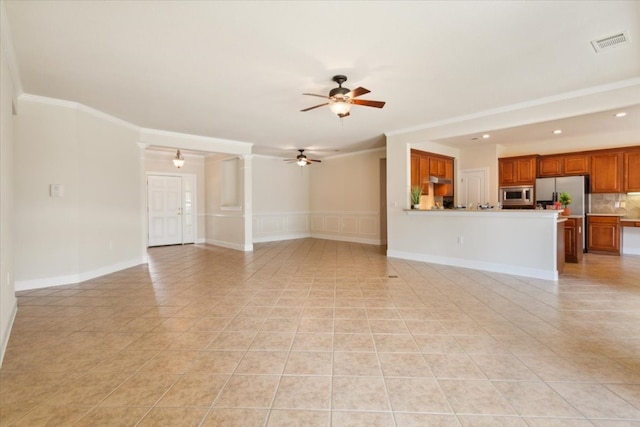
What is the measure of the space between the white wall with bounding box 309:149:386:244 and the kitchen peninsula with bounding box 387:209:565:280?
217cm

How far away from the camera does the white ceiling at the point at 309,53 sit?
7.93 ft

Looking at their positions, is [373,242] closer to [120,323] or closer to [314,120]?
[314,120]

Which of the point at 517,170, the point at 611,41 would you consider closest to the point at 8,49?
the point at 611,41

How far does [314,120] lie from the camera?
5449 mm

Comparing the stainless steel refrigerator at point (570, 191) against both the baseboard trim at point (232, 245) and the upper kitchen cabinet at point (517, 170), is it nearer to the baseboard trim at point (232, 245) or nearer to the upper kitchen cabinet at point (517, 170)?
the upper kitchen cabinet at point (517, 170)

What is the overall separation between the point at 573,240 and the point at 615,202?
85.6 inches

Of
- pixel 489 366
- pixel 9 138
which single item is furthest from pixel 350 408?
pixel 9 138

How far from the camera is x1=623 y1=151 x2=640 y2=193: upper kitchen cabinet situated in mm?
6246

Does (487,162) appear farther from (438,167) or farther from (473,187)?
(438,167)


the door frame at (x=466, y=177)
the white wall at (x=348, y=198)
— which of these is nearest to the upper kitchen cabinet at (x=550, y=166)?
the door frame at (x=466, y=177)

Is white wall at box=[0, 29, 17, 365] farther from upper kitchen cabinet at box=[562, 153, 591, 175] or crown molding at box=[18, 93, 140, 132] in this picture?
upper kitchen cabinet at box=[562, 153, 591, 175]

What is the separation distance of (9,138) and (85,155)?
181 centimetres

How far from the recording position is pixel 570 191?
268 inches

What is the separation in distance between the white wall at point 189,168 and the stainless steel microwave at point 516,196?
27.7ft
